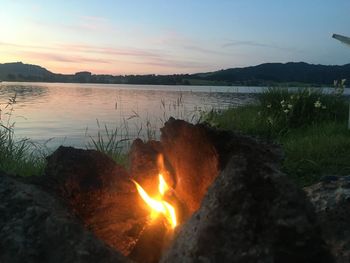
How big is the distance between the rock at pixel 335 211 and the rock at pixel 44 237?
146cm

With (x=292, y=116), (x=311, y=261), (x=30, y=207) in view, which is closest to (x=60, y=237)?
(x=30, y=207)

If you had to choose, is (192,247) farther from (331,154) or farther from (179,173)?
(331,154)

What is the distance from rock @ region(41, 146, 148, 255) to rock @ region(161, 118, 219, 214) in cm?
38

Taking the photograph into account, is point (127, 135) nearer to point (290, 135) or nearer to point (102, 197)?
point (290, 135)

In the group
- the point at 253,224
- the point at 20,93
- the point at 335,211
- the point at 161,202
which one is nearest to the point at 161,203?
the point at 161,202

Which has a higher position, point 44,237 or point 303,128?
point 44,237

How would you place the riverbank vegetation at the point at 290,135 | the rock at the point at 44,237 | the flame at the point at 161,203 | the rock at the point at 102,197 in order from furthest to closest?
1. the riverbank vegetation at the point at 290,135
2. the rock at the point at 102,197
3. the flame at the point at 161,203
4. the rock at the point at 44,237

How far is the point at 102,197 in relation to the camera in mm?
3068

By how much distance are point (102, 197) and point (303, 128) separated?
457 inches

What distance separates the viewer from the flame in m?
2.84

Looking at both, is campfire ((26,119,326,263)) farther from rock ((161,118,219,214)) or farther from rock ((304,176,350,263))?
rock ((304,176,350,263))

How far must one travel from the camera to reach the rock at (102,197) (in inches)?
119

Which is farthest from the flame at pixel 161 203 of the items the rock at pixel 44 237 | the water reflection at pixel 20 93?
the water reflection at pixel 20 93

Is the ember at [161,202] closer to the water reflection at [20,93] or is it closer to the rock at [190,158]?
the rock at [190,158]
